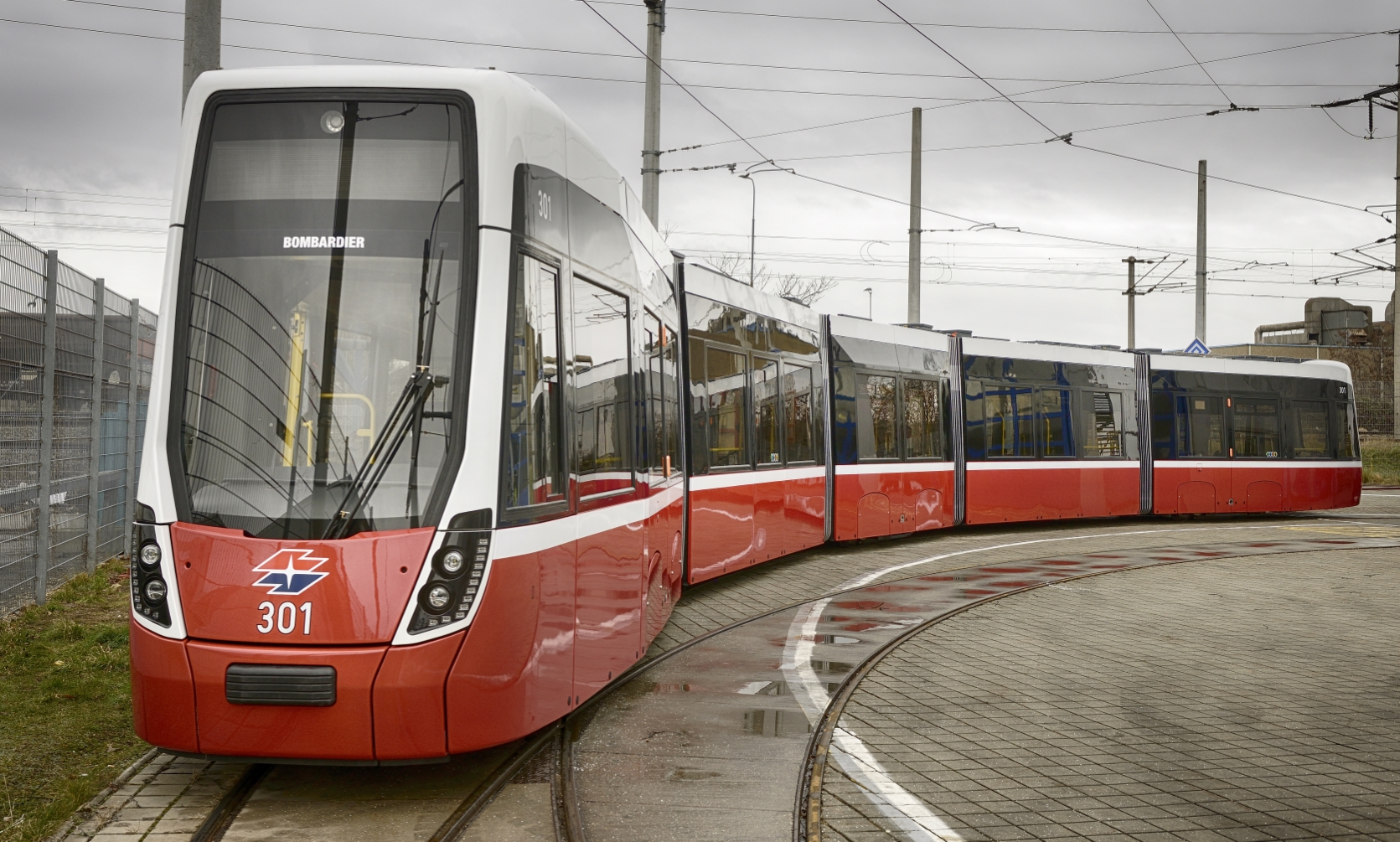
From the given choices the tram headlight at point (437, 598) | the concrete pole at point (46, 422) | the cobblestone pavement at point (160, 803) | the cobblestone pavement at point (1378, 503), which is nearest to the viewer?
the cobblestone pavement at point (160, 803)

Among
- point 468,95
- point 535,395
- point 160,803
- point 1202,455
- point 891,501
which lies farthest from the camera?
point 1202,455

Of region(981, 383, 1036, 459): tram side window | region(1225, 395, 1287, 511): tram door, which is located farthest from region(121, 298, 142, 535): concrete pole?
region(1225, 395, 1287, 511): tram door

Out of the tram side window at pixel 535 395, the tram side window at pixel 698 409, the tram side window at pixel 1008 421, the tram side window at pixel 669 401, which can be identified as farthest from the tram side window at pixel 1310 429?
the tram side window at pixel 535 395

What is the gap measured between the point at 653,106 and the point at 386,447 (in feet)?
51.5

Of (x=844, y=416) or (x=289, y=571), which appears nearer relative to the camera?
(x=289, y=571)

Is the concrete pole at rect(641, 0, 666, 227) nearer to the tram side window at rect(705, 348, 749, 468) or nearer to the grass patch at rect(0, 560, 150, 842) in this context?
the tram side window at rect(705, 348, 749, 468)

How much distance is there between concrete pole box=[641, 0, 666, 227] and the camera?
2036cm

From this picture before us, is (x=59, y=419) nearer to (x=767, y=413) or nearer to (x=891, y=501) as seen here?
(x=767, y=413)

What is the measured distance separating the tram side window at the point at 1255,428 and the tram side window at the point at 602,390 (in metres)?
19.7

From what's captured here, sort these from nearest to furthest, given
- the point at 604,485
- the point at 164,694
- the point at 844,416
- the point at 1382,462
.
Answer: the point at 164,694 < the point at 604,485 < the point at 844,416 < the point at 1382,462

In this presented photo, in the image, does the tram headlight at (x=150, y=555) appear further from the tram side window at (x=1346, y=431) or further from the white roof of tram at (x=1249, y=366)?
the tram side window at (x=1346, y=431)

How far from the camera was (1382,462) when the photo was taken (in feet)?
147

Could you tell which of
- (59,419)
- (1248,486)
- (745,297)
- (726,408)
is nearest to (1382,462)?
(1248,486)

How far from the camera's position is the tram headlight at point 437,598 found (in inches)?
219
